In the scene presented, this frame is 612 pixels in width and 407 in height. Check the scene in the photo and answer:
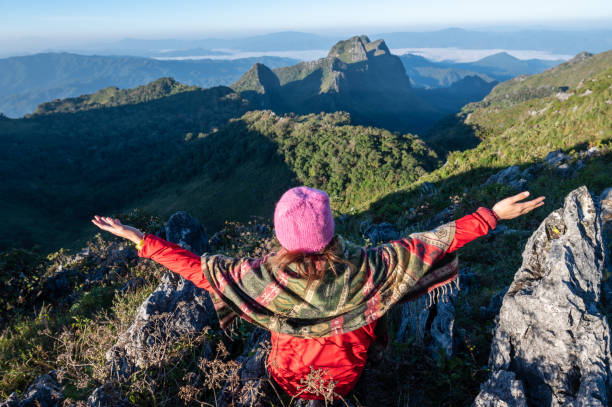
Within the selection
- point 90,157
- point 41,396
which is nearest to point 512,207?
point 41,396

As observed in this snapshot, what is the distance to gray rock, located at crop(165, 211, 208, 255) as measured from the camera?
456 inches

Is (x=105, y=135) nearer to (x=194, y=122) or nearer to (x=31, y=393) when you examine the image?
(x=194, y=122)

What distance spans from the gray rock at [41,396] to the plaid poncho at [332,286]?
2239 mm

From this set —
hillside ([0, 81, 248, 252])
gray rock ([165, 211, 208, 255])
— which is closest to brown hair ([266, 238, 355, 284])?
gray rock ([165, 211, 208, 255])

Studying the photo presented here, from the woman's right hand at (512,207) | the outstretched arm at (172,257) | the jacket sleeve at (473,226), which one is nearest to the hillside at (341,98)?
the woman's right hand at (512,207)

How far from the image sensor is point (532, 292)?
299 cm

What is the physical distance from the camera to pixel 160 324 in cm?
400

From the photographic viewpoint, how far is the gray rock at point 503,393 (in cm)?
237

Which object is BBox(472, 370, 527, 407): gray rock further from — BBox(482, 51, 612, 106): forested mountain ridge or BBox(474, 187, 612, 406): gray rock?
BBox(482, 51, 612, 106): forested mountain ridge

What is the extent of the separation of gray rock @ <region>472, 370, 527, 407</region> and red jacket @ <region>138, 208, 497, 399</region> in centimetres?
95

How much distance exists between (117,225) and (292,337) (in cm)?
187

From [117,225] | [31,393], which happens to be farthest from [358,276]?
[31,393]

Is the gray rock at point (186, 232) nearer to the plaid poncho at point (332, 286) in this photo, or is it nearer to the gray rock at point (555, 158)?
the plaid poncho at point (332, 286)

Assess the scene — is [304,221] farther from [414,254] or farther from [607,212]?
[607,212]
